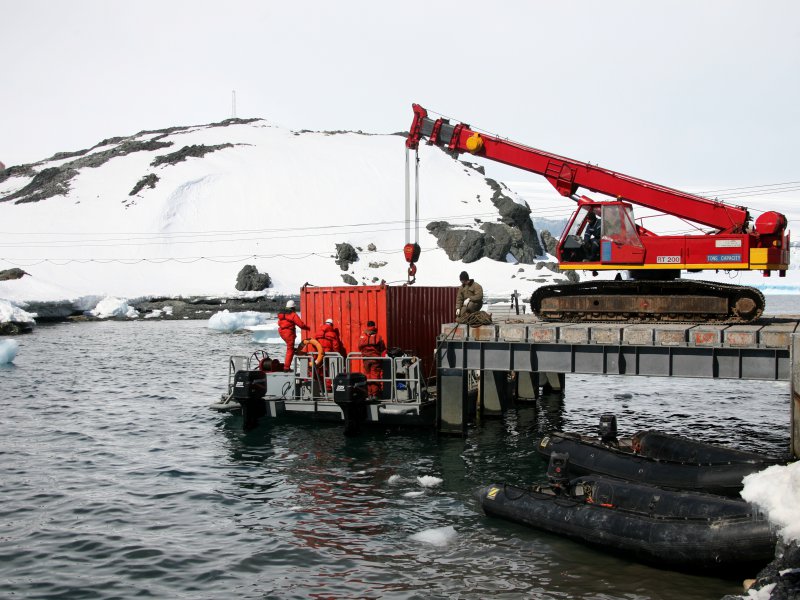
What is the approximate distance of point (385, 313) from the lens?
927 inches

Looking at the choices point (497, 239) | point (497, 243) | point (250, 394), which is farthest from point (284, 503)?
point (497, 239)

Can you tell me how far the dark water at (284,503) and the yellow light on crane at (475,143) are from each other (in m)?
8.58

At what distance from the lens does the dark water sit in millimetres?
12461

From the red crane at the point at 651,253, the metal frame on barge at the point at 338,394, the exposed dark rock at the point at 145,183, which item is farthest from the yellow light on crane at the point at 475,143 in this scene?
the exposed dark rock at the point at 145,183

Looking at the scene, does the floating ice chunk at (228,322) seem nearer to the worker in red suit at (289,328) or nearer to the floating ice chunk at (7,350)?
the floating ice chunk at (7,350)

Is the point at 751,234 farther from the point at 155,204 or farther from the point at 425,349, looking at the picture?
the point at 155,204

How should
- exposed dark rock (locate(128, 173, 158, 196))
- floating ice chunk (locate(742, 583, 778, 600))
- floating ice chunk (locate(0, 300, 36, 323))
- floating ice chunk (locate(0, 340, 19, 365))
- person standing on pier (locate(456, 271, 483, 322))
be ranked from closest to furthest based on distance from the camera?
floating ice chunk (locate(742, 583, 778, 600)), person standing on pier (locate(456, 271, 483, 322)), floating ice chunk (locate(0, 340, 19, 365)), floating ice chunk (locate(0, 300, 36, 323)), exposed dark rock (locate(128, 173, 158, 196))

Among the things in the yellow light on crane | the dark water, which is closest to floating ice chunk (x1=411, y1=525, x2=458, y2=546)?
the dark water

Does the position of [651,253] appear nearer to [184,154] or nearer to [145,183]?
[145,183]

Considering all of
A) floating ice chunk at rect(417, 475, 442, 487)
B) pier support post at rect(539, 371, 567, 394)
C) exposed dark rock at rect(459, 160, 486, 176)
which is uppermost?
exposed dark rock at rect(459, 160, 486, 176)

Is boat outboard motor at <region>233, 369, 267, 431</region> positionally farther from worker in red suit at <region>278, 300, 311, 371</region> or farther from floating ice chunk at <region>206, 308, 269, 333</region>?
floating ice chunk at <region>206, 308, 269, 333</region>

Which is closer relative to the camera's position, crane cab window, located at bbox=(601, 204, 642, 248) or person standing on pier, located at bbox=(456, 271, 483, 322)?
person standing on pier, located at bbox=(456, 271, 483, 322)

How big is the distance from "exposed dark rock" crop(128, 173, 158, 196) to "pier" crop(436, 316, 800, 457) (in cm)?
9933

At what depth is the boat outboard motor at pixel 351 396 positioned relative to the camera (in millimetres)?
21438
